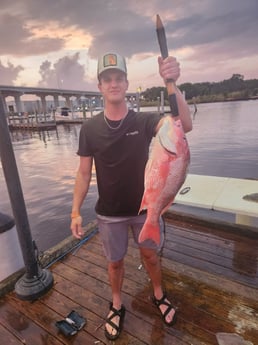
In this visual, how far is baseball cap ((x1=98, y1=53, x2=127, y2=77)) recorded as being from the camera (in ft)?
6.95

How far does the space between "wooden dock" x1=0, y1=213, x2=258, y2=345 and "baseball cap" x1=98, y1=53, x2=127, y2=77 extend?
2727 millimetres

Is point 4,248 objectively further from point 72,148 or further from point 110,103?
point 72,148

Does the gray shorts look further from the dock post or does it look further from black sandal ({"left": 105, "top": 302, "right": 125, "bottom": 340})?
the dock post

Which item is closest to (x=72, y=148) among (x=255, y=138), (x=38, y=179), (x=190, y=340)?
(x=38, y=179)

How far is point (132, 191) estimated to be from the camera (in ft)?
7.93

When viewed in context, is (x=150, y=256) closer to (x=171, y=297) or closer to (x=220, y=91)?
(x=171, y=297)

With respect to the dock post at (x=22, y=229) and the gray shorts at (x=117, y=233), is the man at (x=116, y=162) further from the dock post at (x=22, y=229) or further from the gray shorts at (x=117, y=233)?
the dock post at (x=22, y=229)

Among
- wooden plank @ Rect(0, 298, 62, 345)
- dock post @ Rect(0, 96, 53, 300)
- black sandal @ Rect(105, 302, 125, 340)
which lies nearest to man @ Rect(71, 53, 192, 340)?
black sandal @ Rect(105, 302, 125, 340)

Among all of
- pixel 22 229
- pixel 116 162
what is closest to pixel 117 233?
pixel 116 162

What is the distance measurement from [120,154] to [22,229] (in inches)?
72.6

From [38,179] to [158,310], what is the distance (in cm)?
1228

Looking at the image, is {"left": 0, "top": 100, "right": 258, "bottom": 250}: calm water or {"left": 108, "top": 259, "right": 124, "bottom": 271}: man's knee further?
{"left": 0, "top": 100, "right": 258, "bottom": 250}: calm water

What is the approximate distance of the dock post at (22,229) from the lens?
115 inches

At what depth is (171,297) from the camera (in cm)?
312
